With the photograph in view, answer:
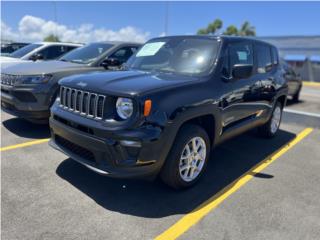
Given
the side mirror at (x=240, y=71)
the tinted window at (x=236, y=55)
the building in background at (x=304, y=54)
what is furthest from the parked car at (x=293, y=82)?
the building in background at (x=304, y=54)

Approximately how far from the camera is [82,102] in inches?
133

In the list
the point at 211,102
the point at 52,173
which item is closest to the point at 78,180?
the point at 52,173

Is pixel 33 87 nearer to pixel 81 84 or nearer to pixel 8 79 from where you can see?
pixel 8 79

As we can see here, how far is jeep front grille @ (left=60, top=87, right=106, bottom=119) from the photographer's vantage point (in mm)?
3174

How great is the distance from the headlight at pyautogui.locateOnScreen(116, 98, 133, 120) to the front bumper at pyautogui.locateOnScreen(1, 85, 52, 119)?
2.63m

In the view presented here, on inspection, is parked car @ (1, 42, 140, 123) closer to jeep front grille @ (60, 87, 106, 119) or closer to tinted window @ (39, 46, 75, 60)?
jeep front grille @ (60, 87, 106, 119)

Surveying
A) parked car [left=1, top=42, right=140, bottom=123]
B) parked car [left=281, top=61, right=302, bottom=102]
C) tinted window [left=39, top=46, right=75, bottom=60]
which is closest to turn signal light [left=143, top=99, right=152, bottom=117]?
parked car [left=1, top=42, right=140, bottom=123]

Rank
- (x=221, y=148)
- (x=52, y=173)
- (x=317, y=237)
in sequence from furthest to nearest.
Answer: (x=221, y=148)
(x=52, y=173)
(x=317, y=237)

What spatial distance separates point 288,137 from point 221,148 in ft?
6.35

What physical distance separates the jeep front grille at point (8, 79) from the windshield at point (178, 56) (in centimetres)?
217

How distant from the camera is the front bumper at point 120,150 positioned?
117 inches

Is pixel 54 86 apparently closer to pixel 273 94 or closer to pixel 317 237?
pixel 273 94

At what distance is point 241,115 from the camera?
4.50m

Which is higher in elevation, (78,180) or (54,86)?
(54,86)
